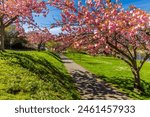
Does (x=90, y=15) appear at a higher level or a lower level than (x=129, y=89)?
higher

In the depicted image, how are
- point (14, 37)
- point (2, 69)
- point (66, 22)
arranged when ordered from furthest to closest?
point (14, 37), point (2, 69), point (66, 22)

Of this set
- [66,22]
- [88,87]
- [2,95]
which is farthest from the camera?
[88,87]

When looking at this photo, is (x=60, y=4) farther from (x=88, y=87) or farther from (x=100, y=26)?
(x=88, y=87)

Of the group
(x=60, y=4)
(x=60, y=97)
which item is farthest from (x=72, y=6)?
(x=60, y=97)

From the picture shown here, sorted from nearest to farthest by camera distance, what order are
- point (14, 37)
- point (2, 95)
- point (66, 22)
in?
point (2, 95) < point (66, 22) < point (14, 37)

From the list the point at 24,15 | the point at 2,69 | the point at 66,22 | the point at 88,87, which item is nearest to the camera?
the point at 66,22

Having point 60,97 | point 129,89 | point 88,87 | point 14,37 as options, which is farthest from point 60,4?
point 14,37

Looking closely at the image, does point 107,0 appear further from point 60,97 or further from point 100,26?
point 60,97

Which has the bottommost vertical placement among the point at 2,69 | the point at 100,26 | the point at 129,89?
the point at 129,89

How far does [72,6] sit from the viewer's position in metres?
15.5

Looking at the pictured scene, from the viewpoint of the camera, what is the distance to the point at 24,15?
79.2 ft

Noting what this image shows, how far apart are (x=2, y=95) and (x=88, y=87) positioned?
9.69 meters

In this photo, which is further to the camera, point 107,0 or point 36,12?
point 36,12

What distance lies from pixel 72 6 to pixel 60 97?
171 inches
